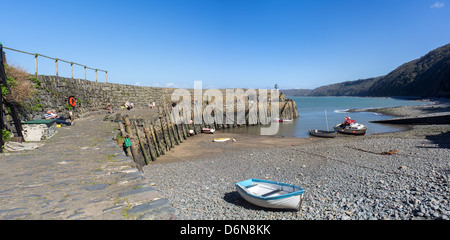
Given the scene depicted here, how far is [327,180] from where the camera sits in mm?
10055

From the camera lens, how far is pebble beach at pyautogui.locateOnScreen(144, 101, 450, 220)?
6.86 m

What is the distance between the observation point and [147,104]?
3095 centimetres

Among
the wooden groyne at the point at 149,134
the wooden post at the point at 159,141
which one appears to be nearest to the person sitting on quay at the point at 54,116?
the wooden groyne at the point at 149,134

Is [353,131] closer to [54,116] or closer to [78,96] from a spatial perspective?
[78,96]

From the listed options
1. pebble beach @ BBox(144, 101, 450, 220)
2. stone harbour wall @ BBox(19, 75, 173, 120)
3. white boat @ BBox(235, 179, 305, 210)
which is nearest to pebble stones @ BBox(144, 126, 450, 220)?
pebble beach @ BBox(144, 101, 450, 220)

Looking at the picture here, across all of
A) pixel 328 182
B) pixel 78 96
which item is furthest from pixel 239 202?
pixel 78 96

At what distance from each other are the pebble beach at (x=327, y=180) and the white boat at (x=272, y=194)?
302mm

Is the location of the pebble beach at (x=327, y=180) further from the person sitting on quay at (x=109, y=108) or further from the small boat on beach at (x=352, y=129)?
the person sitting on quay at (x=109, y=108)

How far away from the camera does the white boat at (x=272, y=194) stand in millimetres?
6739

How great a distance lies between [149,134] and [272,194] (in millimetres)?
11235

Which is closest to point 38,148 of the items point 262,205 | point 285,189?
point 262,205
